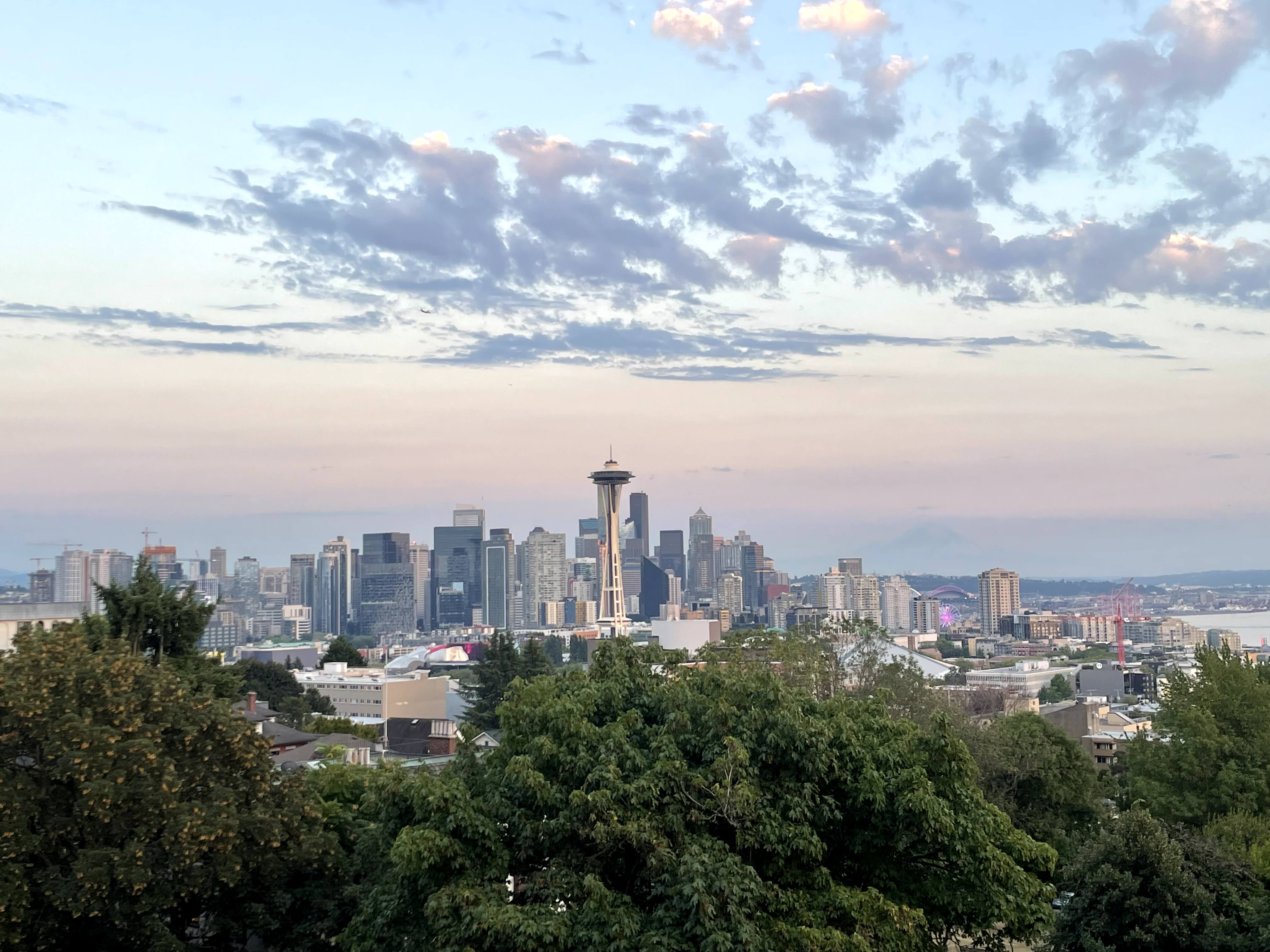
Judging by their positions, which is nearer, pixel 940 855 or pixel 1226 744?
Answer: pixel 940 855

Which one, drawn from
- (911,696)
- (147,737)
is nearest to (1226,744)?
(911,696)

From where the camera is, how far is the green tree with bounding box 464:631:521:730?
2687 inches

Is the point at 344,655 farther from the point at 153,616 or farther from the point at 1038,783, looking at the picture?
the point at 153,616

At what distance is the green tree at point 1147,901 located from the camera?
18.5 m

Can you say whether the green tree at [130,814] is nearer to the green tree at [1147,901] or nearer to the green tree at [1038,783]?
the green tree at [1147,901]

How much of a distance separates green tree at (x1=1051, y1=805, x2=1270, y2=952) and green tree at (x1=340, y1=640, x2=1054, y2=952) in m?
5.03

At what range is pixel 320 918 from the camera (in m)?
17.8

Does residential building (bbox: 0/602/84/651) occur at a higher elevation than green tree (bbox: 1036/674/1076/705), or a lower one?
higher

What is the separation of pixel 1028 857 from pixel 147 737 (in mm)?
11715

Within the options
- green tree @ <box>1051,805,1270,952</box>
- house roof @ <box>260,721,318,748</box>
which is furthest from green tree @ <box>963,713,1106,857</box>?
house roof @ <box>260,721,318,748</box>

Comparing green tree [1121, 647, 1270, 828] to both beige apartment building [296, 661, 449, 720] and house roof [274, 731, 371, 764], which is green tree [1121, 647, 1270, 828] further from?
A: beige apartment building [296, 661, 449, 720]

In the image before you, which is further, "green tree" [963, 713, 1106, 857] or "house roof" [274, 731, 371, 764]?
"house roof" [274, 731, 371, 764]

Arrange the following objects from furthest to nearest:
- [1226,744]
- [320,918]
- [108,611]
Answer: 1. [1226,744]
2. [108,611]
3. [320,918]

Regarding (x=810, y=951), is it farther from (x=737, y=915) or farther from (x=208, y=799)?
(x=208, y=799)
